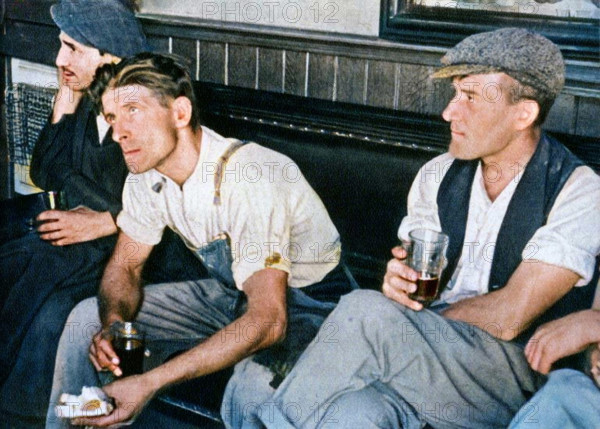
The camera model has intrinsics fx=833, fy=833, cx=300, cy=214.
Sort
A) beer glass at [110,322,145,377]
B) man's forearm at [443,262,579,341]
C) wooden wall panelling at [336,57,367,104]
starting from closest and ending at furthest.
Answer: man's forearm at [443,262,579,341] → beer glass at [110,322,145,377] → wooden wall panelling at [336,57,367,104]

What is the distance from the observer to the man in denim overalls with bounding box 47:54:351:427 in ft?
4.49

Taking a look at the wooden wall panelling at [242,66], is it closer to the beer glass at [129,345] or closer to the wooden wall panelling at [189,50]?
the wooden wall panelling at [189,50]

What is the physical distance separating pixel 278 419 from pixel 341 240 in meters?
0.45

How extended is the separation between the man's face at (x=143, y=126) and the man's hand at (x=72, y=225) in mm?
187

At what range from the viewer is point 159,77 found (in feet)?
4.94

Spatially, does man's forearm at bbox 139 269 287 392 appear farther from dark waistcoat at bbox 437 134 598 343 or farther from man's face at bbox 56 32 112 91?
man's face at bbox 56 32 112 91

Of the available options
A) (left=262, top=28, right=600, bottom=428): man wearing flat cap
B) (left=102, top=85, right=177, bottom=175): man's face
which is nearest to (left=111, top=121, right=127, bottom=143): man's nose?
(left=102, top=85, right=177, bottom=175): man's face

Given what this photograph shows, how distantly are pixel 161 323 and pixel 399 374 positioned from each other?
0.58 meters

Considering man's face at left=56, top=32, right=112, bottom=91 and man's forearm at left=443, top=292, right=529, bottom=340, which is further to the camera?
man's face at left=56, top=32, right=112, bottom=91

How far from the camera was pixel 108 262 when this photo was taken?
1634 mm

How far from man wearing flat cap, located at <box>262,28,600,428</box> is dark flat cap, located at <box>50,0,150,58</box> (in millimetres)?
807

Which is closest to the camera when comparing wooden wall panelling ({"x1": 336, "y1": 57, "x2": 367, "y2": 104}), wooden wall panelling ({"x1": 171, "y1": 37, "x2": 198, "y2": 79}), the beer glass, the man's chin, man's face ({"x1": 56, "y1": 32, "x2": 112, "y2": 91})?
the man's chin

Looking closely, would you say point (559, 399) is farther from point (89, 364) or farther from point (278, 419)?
point (89, 364)

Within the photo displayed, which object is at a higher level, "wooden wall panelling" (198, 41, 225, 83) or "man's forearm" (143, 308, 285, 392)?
"wooden wall panelling" (198, 41, 225, 83)
